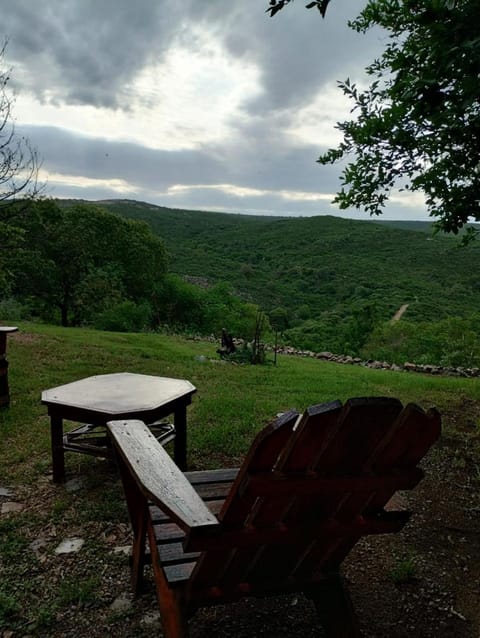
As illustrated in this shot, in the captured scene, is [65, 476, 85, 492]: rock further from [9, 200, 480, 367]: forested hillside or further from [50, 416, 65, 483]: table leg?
[9, 200, 480, 367]: forested hillside

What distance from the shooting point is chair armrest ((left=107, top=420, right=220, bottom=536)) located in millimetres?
1272

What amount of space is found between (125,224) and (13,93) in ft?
41.8

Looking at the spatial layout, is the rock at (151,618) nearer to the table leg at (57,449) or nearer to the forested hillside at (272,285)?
the table leg at (57,449)

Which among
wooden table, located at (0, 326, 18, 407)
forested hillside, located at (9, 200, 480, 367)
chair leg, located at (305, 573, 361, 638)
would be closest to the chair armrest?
chair leg, located at (305, 573, 361, 638)

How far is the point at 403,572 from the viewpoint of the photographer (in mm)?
2207

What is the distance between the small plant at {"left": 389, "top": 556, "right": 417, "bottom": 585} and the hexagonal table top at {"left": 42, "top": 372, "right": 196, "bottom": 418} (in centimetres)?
162

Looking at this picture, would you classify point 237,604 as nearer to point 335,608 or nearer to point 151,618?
point 151,618

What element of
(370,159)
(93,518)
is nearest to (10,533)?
(93,518)

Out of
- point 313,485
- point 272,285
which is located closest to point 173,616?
point 313,485

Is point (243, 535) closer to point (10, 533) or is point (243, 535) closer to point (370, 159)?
point (10, 533)

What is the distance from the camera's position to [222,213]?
194 ft

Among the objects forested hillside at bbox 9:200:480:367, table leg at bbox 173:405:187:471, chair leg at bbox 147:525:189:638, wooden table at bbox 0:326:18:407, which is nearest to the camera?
chair leg at bbox 147:525:189:638

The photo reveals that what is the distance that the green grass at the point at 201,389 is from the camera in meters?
3.85

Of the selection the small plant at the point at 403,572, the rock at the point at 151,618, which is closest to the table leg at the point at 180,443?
the rock at the point at 151,618
